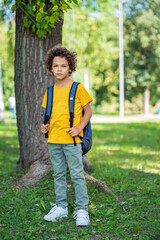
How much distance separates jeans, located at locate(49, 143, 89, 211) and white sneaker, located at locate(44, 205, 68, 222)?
0.05 meters

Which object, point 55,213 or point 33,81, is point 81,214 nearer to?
point 55,213

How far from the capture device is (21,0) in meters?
4.41

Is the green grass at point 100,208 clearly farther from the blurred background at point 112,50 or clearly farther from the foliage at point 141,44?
the foliage at point 141,44

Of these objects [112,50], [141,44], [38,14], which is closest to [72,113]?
[38,14]

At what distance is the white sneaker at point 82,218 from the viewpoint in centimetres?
316

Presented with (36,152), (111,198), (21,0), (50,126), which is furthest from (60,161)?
(21,0)

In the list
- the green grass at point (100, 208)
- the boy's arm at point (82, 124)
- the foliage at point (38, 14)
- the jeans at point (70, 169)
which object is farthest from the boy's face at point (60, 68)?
the green grass at point (100, 208)

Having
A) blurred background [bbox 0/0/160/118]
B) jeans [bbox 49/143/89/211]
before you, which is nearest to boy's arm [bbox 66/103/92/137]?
jeans [bbox 49/143/89/211]

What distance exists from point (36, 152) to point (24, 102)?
756 millimetres

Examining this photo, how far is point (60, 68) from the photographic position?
3172 mm

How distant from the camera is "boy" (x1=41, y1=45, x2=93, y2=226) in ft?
10.3

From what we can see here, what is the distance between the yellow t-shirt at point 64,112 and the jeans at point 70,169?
93 millimetres

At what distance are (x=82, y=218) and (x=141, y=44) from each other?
2924 cm

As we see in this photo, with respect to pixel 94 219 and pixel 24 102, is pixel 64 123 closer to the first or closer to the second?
pixel 94 219
